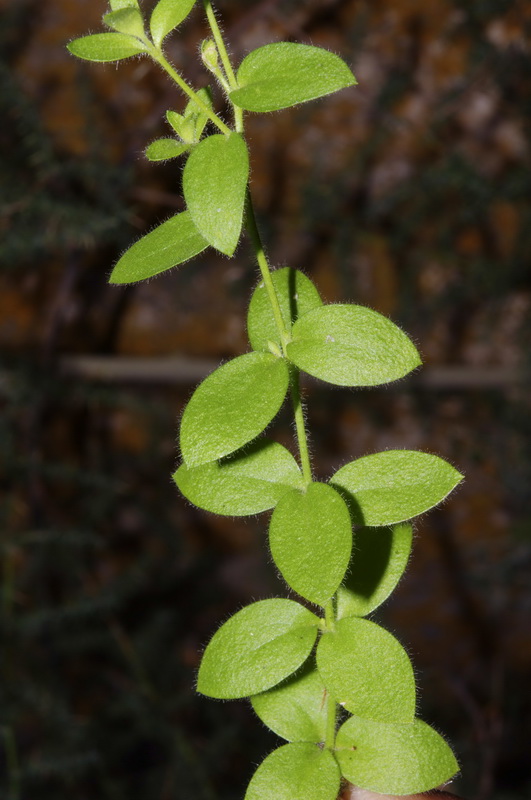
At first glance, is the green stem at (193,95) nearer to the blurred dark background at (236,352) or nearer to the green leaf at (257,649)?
the green leaf at (257,649)

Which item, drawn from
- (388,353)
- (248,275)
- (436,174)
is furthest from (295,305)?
(248,275)

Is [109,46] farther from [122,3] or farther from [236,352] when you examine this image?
[236,352]

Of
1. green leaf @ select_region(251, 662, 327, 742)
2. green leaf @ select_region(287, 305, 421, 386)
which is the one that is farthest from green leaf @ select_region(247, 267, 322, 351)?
green leaf @ select_region(251, 662, 327, 742)

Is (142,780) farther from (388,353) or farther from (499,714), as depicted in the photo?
(388,353)

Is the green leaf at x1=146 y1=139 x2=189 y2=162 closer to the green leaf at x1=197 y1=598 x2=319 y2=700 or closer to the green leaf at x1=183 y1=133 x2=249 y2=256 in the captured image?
the green leaf at x1=183 y1=133 x2=249 y2=256

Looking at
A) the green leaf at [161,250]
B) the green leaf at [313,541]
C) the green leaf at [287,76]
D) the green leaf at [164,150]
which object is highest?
the green leaf at [287,76]

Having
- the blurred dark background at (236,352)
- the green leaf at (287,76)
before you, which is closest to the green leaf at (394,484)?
the green leaf at (287,76)

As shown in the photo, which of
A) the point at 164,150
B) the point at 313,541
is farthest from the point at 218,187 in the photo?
the point at 313,541
